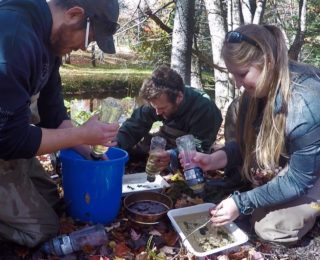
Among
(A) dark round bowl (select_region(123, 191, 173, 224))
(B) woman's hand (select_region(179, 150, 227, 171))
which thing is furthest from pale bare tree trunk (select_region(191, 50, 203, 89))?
(A) dark round bowl (select_region(123, 191, 173, 224))

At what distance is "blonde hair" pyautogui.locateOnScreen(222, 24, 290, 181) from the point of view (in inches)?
99.3

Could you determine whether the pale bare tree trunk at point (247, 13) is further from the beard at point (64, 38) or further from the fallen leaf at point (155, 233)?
the beard at point (64, 38)

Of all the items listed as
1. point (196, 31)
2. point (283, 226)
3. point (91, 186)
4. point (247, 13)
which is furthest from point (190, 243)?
point (196, 31)

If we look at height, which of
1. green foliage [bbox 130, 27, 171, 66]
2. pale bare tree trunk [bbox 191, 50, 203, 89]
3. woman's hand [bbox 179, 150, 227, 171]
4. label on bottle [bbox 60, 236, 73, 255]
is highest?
green foliage [bbox 130, 27, 171, 66]

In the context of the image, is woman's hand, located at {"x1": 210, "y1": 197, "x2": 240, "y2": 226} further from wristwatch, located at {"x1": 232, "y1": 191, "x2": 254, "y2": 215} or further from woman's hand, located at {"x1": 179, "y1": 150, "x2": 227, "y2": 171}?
woman's hand, located at {"x1": 179, "y1": 150, "x2": 227, "y2": 171}

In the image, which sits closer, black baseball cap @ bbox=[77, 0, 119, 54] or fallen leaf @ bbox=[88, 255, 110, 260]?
black baseball cap @ bbox=[77, 0, 119, 54]

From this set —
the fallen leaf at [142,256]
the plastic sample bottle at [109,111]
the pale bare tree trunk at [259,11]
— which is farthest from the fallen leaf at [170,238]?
the pale bare tree trunk at [259,11]

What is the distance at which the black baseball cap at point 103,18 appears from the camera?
2.26 metres

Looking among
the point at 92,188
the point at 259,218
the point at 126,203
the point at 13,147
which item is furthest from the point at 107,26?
the point at 259,218

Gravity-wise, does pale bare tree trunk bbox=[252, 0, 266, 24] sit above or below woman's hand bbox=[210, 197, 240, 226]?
above

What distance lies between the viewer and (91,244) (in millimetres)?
2721

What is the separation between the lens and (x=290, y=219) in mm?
2824

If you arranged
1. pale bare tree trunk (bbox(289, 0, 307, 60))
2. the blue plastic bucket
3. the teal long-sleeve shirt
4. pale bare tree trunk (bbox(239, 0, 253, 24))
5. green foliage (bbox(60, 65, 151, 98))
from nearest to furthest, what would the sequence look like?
1. the blue plastic bucket
2. the teal long-sleeve shirt
3. pale bare tree trunk (bbox(239, 0, 253, 24))
4. pale bare tree trunk (bbox(289, 0, 307, 60))
5. green foliage (bbox(60, 65, 151, 98))

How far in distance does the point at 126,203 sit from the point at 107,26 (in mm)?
1419
